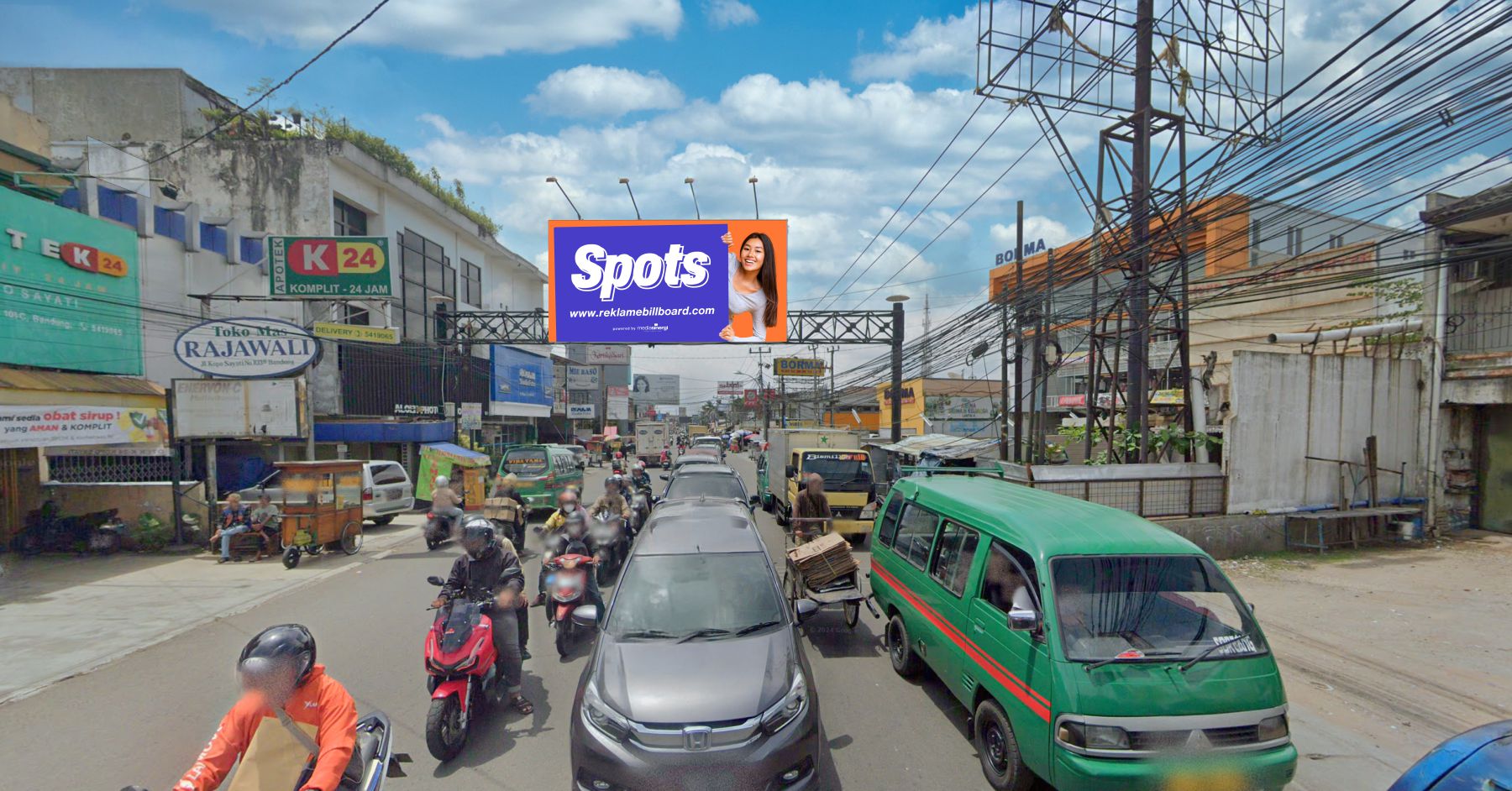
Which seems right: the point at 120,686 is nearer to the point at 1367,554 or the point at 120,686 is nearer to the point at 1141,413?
the point at 1141,413

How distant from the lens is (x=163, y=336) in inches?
668

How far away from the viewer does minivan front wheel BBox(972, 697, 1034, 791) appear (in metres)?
4.26

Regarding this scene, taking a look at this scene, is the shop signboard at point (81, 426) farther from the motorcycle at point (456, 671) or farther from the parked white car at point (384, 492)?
the motorcycle at point (456, 671)

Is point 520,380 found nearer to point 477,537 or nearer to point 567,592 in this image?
point 567,592

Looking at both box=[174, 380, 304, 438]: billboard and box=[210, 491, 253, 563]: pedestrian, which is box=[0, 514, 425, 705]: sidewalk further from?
box=[174, 380, 304, 438]: billboard

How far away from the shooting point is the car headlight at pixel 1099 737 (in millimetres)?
3729

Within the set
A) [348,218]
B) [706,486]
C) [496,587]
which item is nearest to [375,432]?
[348,218]

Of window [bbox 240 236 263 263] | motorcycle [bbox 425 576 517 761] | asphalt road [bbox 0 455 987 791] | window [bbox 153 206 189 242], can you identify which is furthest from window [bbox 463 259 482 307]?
motorcycle [bbox 425 576 517 761]

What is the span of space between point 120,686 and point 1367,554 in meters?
17.2

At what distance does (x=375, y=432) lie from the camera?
73.3 feet

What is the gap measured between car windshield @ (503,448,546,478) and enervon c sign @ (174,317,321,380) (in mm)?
4644

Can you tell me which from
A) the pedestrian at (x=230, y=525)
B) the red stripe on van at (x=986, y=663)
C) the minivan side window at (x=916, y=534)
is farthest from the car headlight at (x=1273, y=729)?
the pedestrian at (x=230, y=525)

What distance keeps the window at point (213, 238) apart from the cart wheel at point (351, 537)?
33.3 ft

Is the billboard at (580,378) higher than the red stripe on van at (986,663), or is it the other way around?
the billboard at (580,378)
